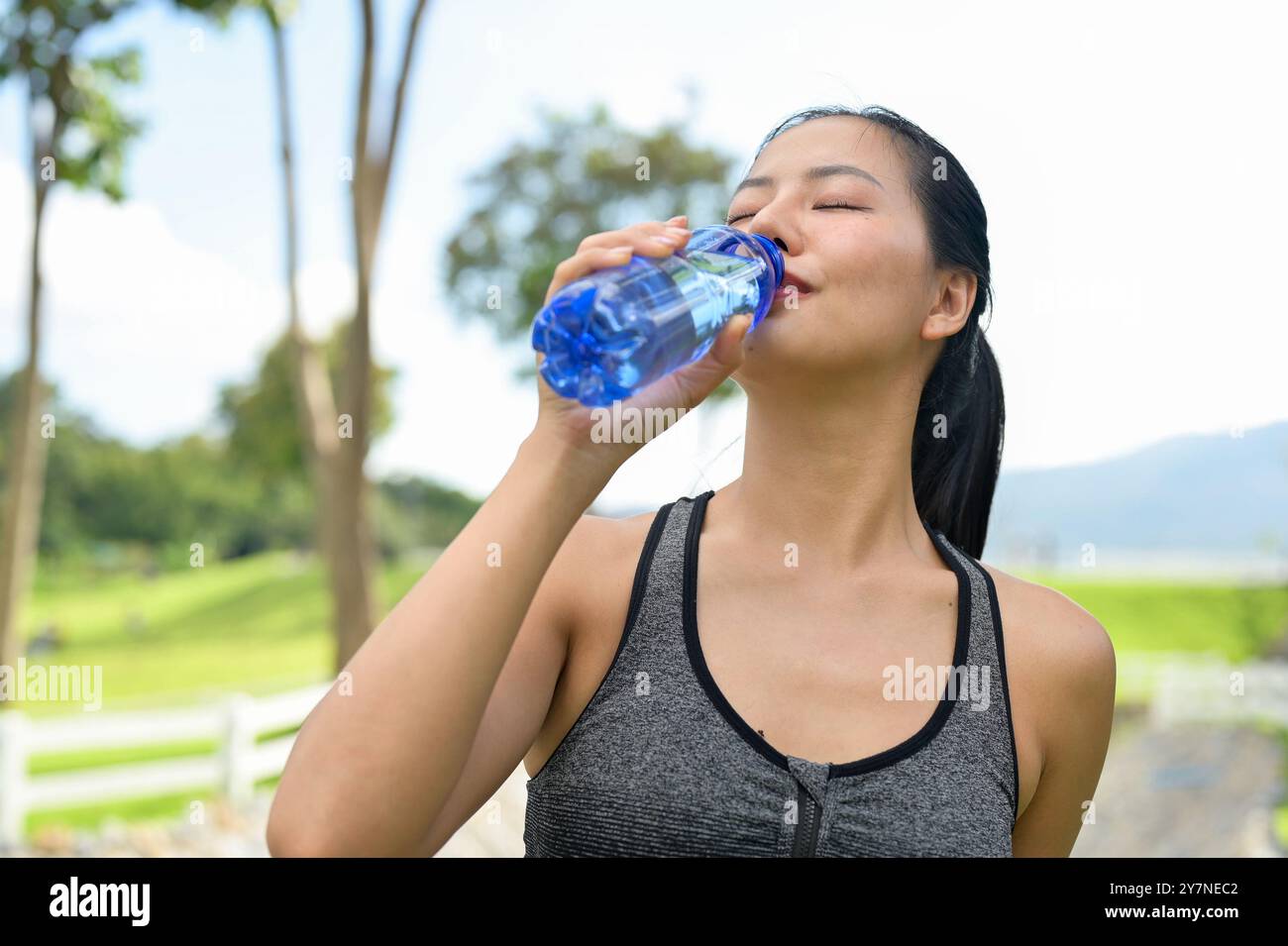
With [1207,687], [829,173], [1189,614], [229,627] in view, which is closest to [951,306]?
[829,173]

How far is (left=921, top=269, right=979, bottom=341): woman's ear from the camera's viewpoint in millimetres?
1766

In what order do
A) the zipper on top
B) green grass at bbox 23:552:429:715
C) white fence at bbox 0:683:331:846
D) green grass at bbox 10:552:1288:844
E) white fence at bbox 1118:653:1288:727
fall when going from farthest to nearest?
green grass at bbox 23:552:429:715, green grass at bbox 10:552:1288:844, white fence at bbox 1118:653:1288:727, white fence at bbox 0:683:331:846, the zipper on top

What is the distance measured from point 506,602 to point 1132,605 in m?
17.1

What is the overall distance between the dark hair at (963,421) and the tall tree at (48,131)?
8.70m

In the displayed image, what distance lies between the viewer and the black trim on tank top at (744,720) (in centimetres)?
142

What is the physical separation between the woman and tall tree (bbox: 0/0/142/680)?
886 centimetres

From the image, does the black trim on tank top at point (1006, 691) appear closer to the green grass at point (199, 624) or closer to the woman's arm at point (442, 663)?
the woman's arm at point (442, 663)

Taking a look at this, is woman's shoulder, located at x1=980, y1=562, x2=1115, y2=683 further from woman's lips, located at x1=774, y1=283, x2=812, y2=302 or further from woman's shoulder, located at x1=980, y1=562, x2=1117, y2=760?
woman's lips, located at x1=774, y1=283, x2=812, y2=302

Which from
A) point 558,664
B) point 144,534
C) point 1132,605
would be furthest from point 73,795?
point 144,534

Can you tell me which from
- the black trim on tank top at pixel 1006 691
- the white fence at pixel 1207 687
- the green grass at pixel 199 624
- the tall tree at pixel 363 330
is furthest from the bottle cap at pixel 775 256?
the green grass at pixel 199 624

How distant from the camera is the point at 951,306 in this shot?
1.81 metres

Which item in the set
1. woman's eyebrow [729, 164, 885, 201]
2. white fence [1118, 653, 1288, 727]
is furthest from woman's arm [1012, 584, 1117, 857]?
white fence [1118, 653, 1288, 727]

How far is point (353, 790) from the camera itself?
1.15m
